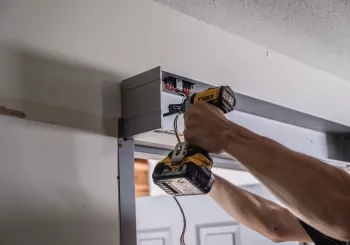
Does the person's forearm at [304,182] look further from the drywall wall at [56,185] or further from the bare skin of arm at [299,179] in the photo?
the drywall wall at [56,185]

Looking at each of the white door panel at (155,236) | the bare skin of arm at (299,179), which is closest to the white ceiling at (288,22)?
the bare skin of arm at (299,179)

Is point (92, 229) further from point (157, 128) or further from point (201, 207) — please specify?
point (201, 207)

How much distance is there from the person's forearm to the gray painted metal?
1.41ft

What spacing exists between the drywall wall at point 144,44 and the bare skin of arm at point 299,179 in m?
0.44

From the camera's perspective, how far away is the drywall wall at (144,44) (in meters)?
1.21

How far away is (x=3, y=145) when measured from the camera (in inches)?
43.4

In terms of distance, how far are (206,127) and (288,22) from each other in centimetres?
84

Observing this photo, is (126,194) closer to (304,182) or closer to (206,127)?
(206,127)

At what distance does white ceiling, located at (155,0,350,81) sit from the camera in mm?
1596

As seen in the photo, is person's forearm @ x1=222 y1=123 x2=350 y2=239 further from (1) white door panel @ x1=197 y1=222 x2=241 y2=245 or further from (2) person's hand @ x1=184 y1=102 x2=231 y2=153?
(1) white door panel @ x1=197 y1=222 x2=241 y2=245

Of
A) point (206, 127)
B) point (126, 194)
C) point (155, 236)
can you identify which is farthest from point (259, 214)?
point (155, 236)

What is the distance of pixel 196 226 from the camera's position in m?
2.18

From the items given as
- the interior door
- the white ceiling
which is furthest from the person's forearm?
the interior door

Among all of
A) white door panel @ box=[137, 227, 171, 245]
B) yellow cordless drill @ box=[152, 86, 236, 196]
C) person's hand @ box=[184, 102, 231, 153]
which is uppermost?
person's hand @ box=[184, 102, 231, 153]
